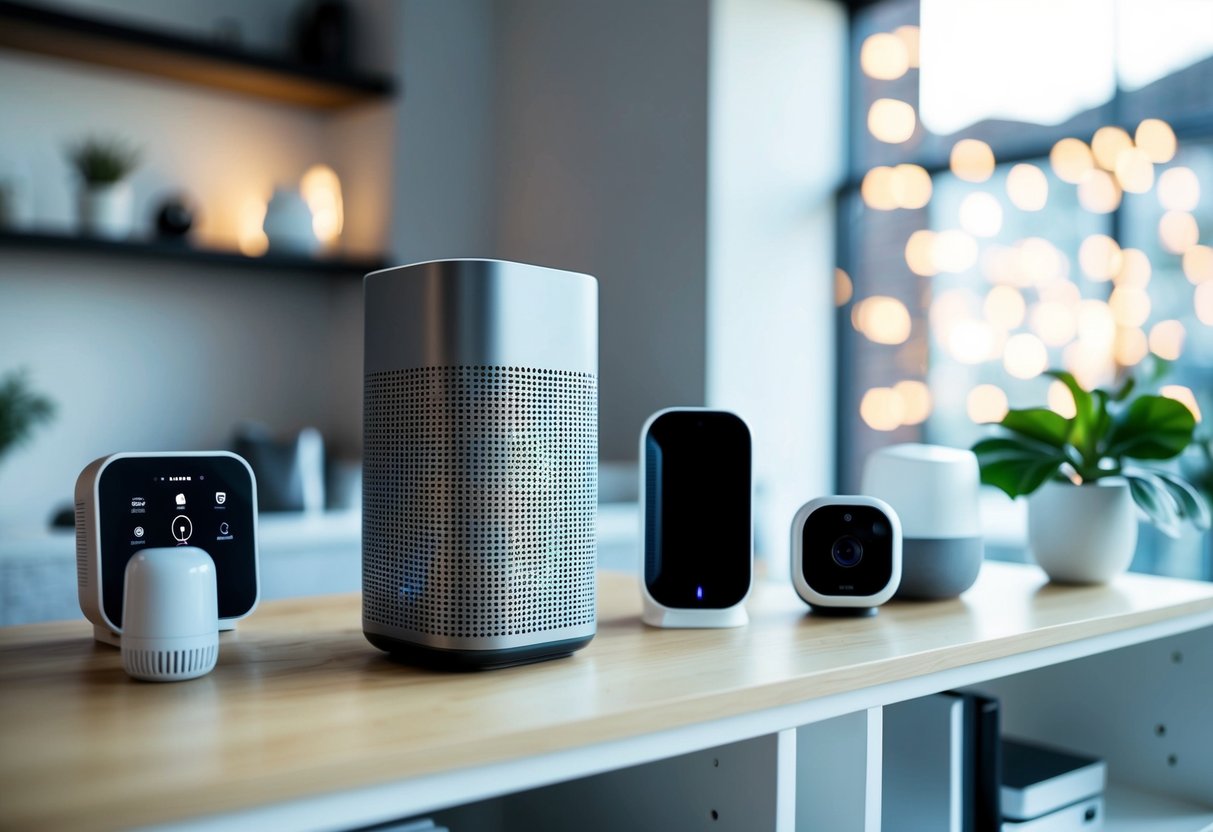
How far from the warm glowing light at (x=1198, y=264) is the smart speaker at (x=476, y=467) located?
2112mm

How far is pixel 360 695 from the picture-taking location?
2.48ft

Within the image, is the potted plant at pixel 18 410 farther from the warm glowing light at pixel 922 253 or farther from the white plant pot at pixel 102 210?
the warm glowing light at pixel 922 253

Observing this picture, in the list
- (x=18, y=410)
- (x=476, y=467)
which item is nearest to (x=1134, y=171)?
(x=476, y=467)

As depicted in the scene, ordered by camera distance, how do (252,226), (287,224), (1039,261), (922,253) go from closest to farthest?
(1039,261) < (922,253) < (287,224) < (252,226)

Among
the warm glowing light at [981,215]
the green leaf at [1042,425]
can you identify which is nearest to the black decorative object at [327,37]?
the warm glowing light at [981,215]

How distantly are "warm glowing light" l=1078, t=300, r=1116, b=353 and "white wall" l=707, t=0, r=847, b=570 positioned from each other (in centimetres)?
78

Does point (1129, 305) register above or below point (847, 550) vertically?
above

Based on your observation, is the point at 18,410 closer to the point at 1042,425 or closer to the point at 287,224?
the point at 287,224

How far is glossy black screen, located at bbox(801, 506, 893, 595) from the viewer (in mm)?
1096

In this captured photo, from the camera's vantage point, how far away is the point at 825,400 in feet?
10.7

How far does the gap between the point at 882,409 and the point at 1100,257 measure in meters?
0.76

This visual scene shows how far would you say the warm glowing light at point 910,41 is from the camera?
308 centimetres

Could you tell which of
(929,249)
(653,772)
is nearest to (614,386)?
(929,249)

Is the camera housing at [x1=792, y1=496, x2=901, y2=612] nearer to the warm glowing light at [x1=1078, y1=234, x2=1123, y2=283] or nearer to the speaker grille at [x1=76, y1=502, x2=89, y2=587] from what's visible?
the speaker grille at [x1=76, y1=502, x2=89, y2=587]
